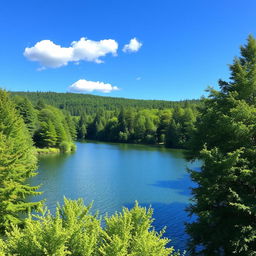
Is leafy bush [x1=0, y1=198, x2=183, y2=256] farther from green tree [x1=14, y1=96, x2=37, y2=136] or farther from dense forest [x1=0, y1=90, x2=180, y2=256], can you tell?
green tree [x1=14, y1=96, x2=37, y2=136]

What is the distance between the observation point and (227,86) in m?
14.5

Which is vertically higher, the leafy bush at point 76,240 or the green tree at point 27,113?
the green tree at point 27,113

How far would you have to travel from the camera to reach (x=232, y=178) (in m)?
11.4

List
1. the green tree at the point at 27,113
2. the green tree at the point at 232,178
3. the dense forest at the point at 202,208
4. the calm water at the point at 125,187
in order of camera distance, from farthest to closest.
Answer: the green tree at the point at 27,113, the calm water at the point at 125,187, the green tree at the point at 232,178, the dense forest at the point at 202,208

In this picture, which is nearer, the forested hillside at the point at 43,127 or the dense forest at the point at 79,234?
the dense forest at the point at 79,234

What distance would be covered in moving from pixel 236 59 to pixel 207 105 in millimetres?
3154

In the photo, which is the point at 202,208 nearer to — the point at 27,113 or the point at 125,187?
the point at 125,187

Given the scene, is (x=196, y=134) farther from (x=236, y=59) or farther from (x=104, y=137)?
(x=104, y=137)

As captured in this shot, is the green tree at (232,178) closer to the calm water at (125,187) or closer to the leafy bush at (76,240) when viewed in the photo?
the calm water at (125,187)

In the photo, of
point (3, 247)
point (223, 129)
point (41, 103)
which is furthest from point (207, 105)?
point (41, 103)

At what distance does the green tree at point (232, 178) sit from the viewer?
36.0 feet

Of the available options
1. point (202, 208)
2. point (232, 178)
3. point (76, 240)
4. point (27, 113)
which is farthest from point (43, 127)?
point (76, 240)

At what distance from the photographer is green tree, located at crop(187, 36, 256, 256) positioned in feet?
36.0

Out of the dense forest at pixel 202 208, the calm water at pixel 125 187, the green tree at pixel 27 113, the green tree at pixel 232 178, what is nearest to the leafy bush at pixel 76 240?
the dense forest at pixel 202 208
